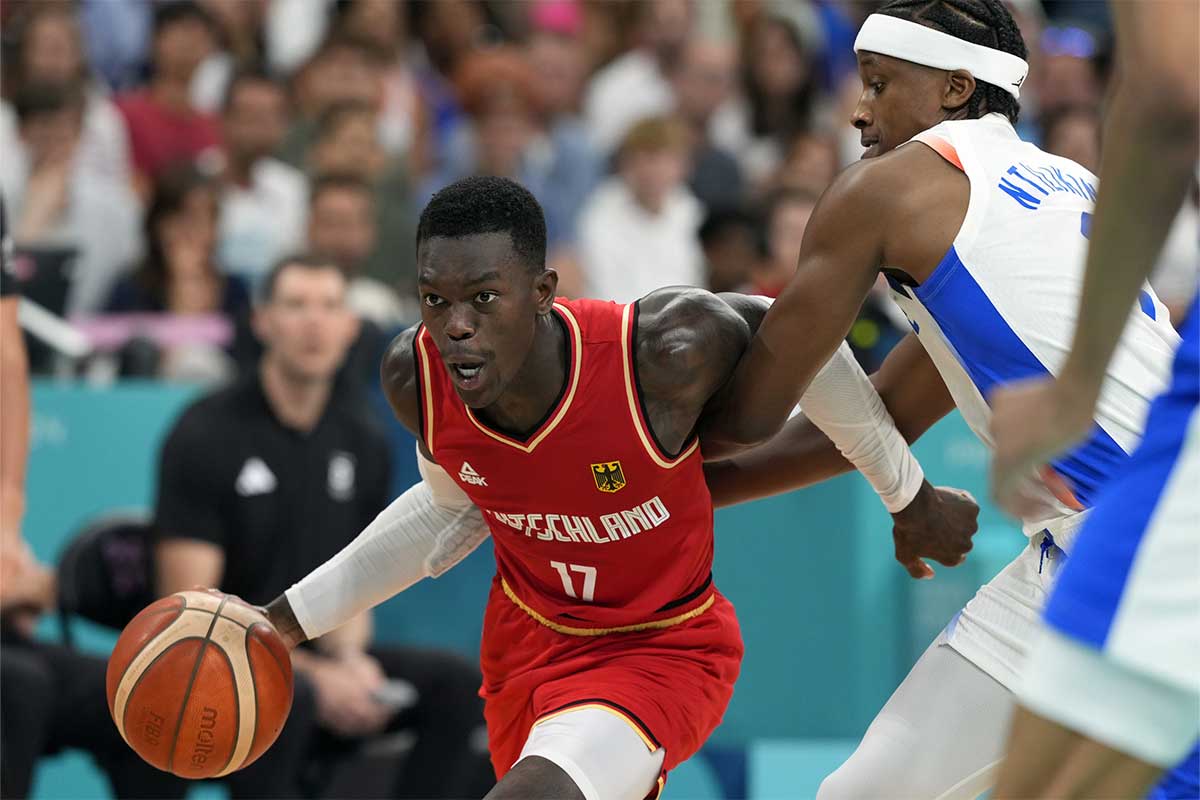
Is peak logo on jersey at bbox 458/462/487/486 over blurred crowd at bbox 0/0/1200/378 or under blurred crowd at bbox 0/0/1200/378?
over

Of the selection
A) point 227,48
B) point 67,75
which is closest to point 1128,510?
point 67,75

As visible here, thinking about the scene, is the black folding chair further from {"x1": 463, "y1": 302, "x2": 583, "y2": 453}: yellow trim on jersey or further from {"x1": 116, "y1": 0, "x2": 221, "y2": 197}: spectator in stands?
{"x1": 116, "y1": 0, "x2": 221, "y2": 197}: spectator in stands

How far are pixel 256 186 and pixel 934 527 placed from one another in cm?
567

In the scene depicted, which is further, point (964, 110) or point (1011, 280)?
point (964, 110)

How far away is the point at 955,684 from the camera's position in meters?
3.50

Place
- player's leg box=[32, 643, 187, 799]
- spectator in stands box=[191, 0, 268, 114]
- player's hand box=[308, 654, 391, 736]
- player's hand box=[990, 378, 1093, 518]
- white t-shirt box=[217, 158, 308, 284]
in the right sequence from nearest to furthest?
player's hand box=[990, 378, 1093, 518]
player's leg box=[32, 643, 187, 799]
player's hand box=[308, 654, 391, 736]
white t-shirt box=[217, 158, 308, 284]
spectator in stands box=[191, 0, 268, 114]

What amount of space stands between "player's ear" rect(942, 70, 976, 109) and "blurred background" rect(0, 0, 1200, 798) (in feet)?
9.67

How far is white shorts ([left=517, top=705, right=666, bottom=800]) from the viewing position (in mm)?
3467

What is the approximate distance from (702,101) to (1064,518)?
7.66 meters

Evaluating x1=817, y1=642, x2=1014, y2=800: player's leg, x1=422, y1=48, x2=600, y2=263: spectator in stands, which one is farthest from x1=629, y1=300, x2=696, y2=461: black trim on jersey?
x1=422, y1=48, x2=600, y2=263: spectator in stands

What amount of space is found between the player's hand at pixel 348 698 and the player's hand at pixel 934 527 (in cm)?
255

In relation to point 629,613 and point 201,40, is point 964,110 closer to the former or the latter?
point 629,613

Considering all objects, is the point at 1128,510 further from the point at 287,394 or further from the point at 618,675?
the point at 287,394

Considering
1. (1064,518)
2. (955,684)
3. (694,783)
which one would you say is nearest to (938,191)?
(1064,518)
